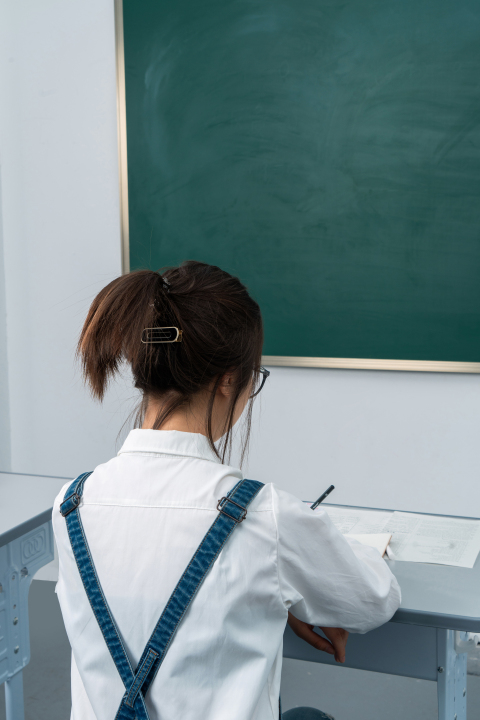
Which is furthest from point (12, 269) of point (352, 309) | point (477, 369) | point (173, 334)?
point (173, 334)

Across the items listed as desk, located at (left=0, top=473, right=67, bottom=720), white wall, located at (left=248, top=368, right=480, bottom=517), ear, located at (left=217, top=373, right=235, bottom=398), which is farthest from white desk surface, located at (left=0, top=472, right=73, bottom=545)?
white wall, located at (left=248, top=368, right=480, bottom=517)

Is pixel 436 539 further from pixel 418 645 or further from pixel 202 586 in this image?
pixel 202 586

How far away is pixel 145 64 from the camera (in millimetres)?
2475

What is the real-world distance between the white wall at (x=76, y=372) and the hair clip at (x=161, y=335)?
1634 mm

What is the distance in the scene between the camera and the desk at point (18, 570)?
1.55 m

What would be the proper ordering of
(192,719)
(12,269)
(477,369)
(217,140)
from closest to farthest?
(192,719) → (477,369) → (217,140) → (12,269)

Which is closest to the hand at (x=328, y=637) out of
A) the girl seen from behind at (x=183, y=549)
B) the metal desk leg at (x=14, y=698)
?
the girl seen from behind at (x=183, y=549)

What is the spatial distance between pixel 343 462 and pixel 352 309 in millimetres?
611

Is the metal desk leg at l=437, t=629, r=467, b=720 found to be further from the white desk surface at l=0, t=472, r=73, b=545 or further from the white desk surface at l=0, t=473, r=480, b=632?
the white desk surface at l=0, t=472, r=73, b=545

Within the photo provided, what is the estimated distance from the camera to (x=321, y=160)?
2.29m

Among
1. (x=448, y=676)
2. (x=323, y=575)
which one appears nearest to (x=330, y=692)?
(x=448, y=676)

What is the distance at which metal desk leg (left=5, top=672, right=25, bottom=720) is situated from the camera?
162cm

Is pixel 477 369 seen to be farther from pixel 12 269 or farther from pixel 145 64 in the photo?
pixel 12 269

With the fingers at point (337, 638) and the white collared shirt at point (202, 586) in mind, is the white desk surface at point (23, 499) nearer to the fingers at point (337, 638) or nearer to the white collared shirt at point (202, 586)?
the white collared shirt at point (202, 586)
